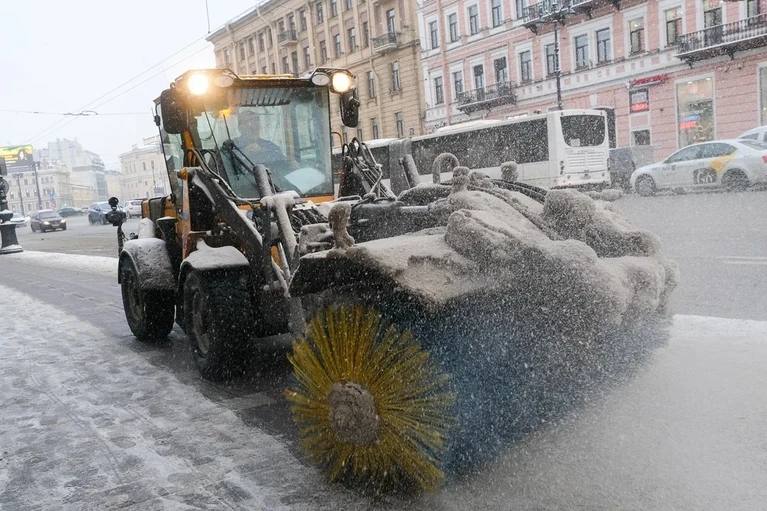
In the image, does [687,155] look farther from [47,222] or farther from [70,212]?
[70,212]

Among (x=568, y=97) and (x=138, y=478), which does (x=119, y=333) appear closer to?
(x=138, y=478)

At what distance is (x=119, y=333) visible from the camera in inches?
283

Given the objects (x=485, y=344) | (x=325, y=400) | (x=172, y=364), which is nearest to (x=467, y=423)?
(x=485, y=344)

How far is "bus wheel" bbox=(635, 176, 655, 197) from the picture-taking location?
21250 millimetres

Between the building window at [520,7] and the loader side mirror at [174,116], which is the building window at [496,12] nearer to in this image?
the building window at [520,7]

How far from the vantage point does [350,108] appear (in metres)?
5.72

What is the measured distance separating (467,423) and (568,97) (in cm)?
3293

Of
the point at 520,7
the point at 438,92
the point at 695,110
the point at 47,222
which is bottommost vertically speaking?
the point at 47,222

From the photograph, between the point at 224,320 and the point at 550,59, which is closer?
the point at 224,320

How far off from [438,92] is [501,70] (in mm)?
5254

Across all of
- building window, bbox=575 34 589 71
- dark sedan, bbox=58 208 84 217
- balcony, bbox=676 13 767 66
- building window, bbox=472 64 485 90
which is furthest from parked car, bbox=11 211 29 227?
balcony, bbox=676 13 767 66

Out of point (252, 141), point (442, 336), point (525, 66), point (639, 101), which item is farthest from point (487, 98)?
point (442, 336)

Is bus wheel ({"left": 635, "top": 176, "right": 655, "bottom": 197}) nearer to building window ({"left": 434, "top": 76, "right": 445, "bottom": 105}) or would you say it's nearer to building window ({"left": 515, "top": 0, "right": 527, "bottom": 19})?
building window ({"left": 515, "top": 0, "right": 527, "bottom": 19})

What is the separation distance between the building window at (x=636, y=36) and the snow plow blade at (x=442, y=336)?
30.4 metres
